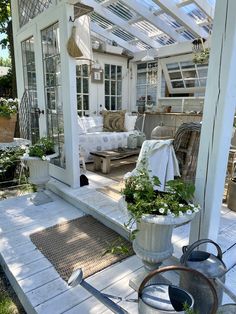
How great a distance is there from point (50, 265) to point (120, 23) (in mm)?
5013

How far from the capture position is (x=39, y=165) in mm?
2885

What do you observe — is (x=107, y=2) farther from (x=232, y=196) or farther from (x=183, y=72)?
(x=232, y=196)

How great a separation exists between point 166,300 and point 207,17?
487 cm

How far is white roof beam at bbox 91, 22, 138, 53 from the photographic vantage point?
5527mm

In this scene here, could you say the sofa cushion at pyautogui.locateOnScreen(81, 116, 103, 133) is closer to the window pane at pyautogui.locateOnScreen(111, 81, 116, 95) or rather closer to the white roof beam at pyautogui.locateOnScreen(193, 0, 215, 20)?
the window pane at pyautogui.locateOnScreen(111, 81, 116, 95)

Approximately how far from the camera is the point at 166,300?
1085mm

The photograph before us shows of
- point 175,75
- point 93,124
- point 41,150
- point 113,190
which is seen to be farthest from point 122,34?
point 113,190

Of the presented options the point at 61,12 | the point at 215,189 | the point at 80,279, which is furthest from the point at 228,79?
the point at 61,12

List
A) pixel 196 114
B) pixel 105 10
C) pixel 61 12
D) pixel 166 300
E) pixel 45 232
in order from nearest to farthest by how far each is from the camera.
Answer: pixel 166 300, pixel 45 232, pixel 61 12, pixel 105 10, pixel 196 114

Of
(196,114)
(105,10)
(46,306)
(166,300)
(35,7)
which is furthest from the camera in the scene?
(196,114)

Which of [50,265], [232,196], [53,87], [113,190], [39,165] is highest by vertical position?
[53,87]

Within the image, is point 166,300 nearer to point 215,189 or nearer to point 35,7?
point 215,189

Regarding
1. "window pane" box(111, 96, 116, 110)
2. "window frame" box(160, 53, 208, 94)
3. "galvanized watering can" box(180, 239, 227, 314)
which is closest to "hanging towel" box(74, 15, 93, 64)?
"galvanized watering can" box(180, 239, 227, 314)

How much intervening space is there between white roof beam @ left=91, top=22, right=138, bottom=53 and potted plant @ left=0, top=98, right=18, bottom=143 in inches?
128
